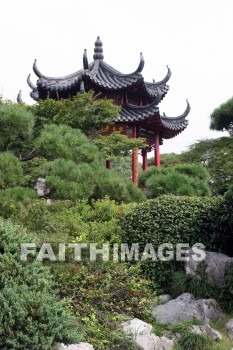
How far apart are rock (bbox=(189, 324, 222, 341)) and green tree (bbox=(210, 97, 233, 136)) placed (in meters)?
12.3

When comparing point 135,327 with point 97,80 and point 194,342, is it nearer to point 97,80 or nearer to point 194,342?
point 194,342

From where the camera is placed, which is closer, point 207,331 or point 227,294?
point 207,331

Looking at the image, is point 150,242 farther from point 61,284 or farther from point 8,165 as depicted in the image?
point 8,165

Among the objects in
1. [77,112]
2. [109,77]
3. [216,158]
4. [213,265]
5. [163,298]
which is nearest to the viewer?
[163,298]

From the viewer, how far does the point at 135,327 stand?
4555 millimetres

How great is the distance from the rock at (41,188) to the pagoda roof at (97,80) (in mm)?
4960

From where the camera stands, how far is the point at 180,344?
4.62 meters

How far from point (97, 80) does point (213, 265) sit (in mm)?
7853

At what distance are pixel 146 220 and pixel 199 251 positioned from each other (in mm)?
810

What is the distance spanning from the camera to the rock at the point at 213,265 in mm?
5922

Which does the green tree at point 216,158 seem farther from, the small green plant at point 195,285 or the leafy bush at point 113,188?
the small green plant at point 195,285

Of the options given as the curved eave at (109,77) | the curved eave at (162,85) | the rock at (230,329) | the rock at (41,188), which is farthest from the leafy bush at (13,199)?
the curved eave at (162,85)

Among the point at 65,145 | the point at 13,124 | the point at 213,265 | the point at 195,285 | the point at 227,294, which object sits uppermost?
the point at 13,124

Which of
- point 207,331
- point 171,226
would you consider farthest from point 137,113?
point 207,331
